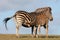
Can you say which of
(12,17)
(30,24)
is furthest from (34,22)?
(12,17)

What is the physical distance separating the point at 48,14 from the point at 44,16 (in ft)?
1.32

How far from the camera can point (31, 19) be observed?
27.1 meters

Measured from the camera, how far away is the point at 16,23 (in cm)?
2603

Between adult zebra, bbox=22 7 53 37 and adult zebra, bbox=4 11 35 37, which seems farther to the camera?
adult zebra, bbox=22 7 53 37

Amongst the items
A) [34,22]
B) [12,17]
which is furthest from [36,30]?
[12,17]

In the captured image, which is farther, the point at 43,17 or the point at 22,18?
the point at 43,17

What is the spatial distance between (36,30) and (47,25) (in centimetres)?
110

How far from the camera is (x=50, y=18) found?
27000 mm

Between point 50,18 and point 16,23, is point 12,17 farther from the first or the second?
point 50,18

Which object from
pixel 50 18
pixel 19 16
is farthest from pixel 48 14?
pixel 19 16

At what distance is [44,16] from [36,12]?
1.05m

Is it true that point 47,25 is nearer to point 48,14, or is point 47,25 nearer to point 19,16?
point 48,14

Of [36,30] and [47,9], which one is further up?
[47,9]

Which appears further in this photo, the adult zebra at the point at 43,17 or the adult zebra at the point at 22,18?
the adult zebra at the point at 43,17
